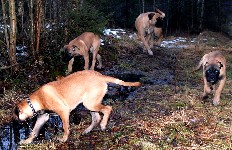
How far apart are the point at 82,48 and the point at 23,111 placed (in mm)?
5056

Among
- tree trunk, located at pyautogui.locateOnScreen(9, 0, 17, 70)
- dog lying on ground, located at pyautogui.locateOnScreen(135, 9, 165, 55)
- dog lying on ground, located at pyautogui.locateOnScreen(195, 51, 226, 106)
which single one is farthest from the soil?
dog lying on ground, located at pyautogui.locateOnScreen(135, 9, 165, 55)

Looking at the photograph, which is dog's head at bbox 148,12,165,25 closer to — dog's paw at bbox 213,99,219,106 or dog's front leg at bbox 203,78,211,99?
dog's front leg at bbox 203,78,211,99

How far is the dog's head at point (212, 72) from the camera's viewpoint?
758 centimetres

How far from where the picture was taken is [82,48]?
420 inches

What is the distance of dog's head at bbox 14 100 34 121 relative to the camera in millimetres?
5820

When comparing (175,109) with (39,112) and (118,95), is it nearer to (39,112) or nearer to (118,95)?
(118,95)

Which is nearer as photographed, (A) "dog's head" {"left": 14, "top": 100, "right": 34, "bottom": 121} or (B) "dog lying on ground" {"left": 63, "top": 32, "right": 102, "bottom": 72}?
(A) "dog's head" {"left": 14, "top": 100, "right": 34, "bottom": 121}

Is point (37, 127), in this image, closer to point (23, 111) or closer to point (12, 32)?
point (23, 111)

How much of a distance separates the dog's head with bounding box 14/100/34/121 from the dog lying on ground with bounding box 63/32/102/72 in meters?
4.33

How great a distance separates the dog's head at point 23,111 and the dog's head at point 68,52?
4310 millimetres

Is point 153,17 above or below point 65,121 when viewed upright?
above

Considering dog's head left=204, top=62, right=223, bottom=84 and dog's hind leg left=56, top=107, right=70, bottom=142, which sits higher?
dog's head left=204, top=62, right=223, bottom=84

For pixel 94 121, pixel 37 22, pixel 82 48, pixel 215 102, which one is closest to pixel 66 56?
pixel 82 48

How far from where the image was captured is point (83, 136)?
20.3 ft
